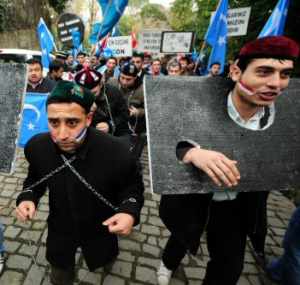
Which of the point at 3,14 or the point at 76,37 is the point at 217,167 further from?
the point at 3,14

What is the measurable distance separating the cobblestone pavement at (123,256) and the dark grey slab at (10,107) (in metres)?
1.37

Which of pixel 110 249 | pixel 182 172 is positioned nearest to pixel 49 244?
pixel 110 249

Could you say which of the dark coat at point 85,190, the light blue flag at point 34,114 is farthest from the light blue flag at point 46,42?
the dark coat at point 85,190

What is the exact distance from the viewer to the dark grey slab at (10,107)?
192 centimetres

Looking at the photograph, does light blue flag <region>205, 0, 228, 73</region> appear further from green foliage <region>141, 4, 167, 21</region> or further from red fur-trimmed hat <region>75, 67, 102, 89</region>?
green foliage <region>141, 4, 167, 21</region>

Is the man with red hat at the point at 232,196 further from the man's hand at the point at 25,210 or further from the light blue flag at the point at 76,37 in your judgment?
the light blue flag at the point at 76,37

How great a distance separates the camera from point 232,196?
78.5 inches

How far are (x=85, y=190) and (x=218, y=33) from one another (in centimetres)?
508

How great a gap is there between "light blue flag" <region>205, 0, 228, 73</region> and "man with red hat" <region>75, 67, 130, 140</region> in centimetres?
320

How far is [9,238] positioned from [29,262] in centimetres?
51

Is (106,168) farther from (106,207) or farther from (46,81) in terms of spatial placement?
(46,81)

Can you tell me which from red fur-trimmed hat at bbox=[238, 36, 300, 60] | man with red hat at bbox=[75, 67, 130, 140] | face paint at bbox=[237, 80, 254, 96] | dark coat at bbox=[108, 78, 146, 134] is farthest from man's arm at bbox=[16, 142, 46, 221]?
dark coat at bbox=[108, 78, 146, 134]

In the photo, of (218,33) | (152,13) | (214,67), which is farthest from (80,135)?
(152,13)

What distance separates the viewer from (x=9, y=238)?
3184 mm
